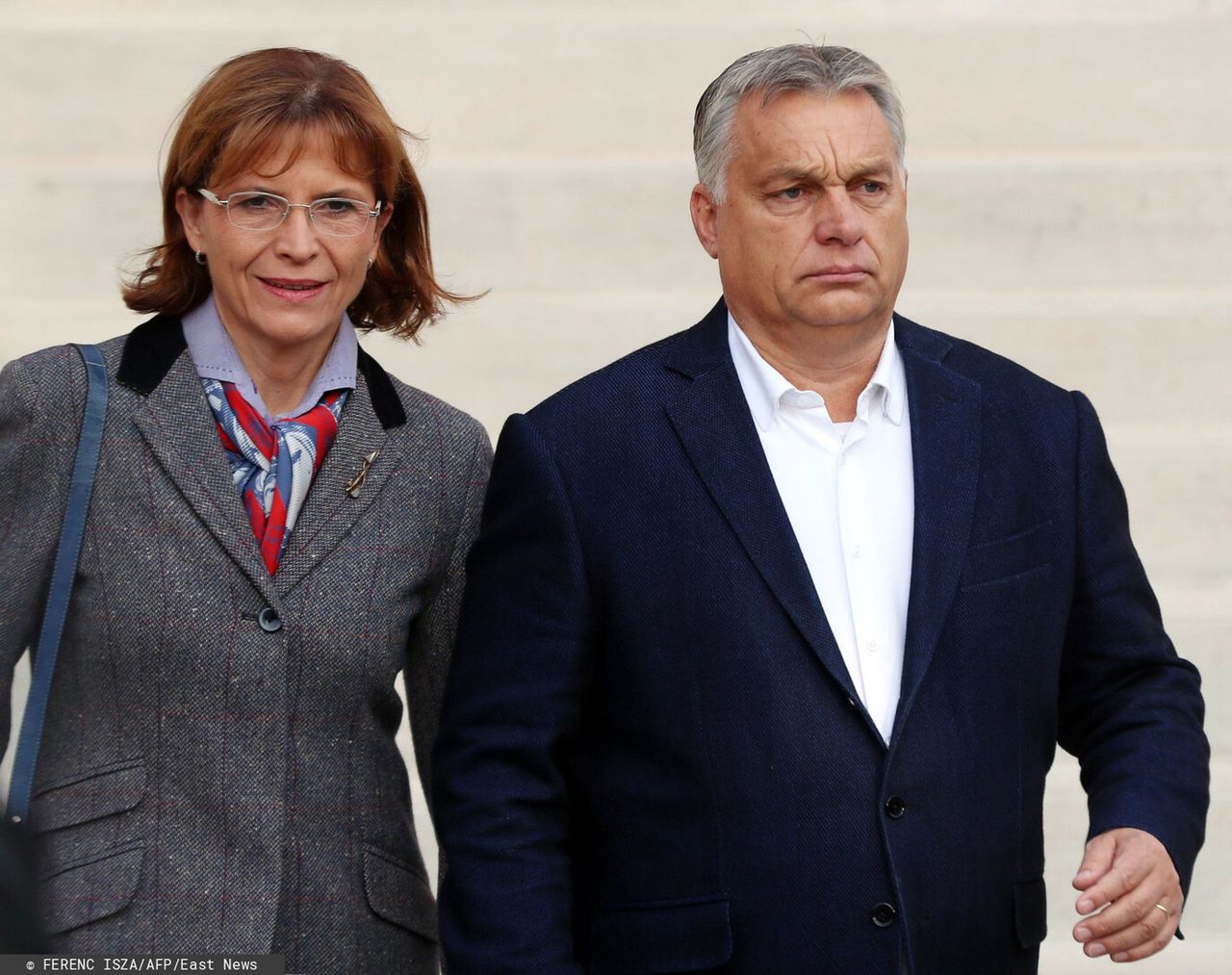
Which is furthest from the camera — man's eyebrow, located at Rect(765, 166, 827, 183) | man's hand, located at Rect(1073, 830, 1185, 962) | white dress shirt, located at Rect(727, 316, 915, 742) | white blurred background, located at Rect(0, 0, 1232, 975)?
white blurred background, located at Rect(0, 0, 1232, 975)

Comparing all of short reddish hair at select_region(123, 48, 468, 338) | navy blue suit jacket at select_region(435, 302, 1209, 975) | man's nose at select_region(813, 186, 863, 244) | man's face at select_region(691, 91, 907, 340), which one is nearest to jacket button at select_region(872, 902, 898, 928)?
navy blue suit jacket at select_region(435, 302, 1209, 975)

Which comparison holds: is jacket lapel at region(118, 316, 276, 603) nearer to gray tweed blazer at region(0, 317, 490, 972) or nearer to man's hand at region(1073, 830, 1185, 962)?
gray tweed blazer at region(0, 317, 490, 972)

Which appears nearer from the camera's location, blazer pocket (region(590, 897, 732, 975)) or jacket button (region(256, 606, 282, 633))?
blazer pocket (region(590, 897, 732, 975))

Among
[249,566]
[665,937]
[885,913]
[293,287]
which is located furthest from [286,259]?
[885,913]

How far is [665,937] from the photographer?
2703mm

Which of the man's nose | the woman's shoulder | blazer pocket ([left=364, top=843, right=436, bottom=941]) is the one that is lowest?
blazer pocket ([left=364, top=843, right=436, bottom=941])

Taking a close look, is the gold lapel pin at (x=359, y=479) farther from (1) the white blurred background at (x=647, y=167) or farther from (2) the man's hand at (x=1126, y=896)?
(1) the white blurred background at (x=647, y=167)

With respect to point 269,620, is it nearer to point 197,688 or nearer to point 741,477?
point 197,688

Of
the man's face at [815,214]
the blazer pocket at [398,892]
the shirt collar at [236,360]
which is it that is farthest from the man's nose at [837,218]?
the blazer pocket at [398,892]

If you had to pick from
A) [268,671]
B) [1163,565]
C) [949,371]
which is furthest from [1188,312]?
[268,671]

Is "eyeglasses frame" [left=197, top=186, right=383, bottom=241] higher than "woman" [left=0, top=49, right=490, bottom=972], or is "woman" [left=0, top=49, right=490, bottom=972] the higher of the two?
"eyeglasses frame" [left=197, top=186, right=383, bottom=241]

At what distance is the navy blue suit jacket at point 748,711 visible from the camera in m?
2.66

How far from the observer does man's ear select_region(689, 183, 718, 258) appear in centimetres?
296

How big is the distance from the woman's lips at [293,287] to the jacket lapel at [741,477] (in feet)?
1.67
